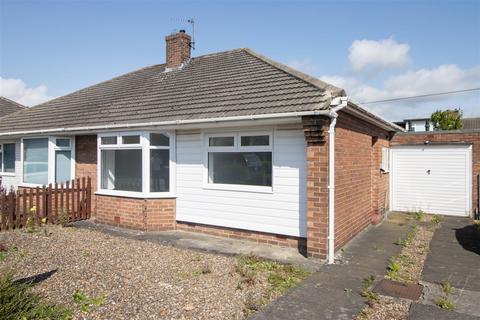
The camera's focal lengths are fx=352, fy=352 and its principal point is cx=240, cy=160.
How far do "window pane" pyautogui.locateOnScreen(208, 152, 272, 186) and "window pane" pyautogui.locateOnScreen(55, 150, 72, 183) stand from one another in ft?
19.1

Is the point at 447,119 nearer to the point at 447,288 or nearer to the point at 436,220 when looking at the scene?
the point at 436,220

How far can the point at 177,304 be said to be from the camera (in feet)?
15.0

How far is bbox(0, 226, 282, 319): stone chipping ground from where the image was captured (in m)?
4.43

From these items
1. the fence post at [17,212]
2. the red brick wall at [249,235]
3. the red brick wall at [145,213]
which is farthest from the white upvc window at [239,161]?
the fence post at [17,212]

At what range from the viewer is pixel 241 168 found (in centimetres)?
826

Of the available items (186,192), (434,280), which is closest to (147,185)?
(186,192)

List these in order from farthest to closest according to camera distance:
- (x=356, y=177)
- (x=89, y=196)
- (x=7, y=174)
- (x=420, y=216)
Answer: (x=7, y=174) → (x=420, y=216) → (x=89, y=196) → (x=356, y=177)

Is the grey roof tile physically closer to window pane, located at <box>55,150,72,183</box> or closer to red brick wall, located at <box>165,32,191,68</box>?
red brick wall, located at <box>165,32,191,68</box>

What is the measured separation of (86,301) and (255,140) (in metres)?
4.66

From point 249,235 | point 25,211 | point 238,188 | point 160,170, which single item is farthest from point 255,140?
point 25,211

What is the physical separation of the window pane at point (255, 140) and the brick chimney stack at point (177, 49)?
20.5 ft

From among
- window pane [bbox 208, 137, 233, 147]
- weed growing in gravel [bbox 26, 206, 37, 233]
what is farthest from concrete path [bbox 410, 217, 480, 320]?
weed growing in gravel [bbox 26, 206, 37, 233]

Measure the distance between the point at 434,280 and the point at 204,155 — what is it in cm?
543

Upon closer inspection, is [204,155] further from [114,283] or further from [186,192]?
[114,283]
